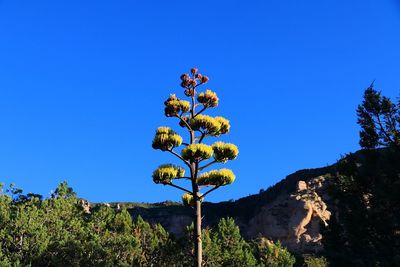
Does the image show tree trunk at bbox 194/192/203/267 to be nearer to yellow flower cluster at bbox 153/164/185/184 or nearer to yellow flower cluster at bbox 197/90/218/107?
yellow flower cluster at bbox 153/164/185/184

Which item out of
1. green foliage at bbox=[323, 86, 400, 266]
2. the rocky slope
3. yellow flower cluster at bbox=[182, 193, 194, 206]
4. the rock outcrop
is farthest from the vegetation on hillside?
the rock outcrop

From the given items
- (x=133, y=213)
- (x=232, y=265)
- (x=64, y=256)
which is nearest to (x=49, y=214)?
(x=64, y=256)

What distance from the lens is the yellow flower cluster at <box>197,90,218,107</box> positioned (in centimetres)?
1095

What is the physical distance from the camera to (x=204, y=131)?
10.6m

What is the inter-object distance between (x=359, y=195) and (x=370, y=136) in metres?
3.03

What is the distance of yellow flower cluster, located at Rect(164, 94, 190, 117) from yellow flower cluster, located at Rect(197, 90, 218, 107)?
38 cm

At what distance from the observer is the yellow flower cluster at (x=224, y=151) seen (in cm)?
1046

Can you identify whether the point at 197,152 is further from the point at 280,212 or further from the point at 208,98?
the point at 280,212

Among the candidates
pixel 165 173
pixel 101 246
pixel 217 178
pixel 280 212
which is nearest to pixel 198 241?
A: pixel 217 178

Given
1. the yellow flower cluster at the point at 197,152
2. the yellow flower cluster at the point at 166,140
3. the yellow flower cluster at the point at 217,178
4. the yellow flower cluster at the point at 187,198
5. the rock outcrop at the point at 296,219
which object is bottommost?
the yellow flower cluster at the point at 187,198

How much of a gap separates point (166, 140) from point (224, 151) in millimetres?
1319

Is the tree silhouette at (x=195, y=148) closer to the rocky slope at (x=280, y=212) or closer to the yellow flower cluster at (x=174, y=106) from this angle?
the yellow flower cluster at (x=174, y=106)

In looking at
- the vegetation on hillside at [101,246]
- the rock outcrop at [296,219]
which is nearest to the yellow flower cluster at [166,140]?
the vegetation on hillside at [101,246]

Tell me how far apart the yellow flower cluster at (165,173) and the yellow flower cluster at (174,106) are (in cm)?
128
